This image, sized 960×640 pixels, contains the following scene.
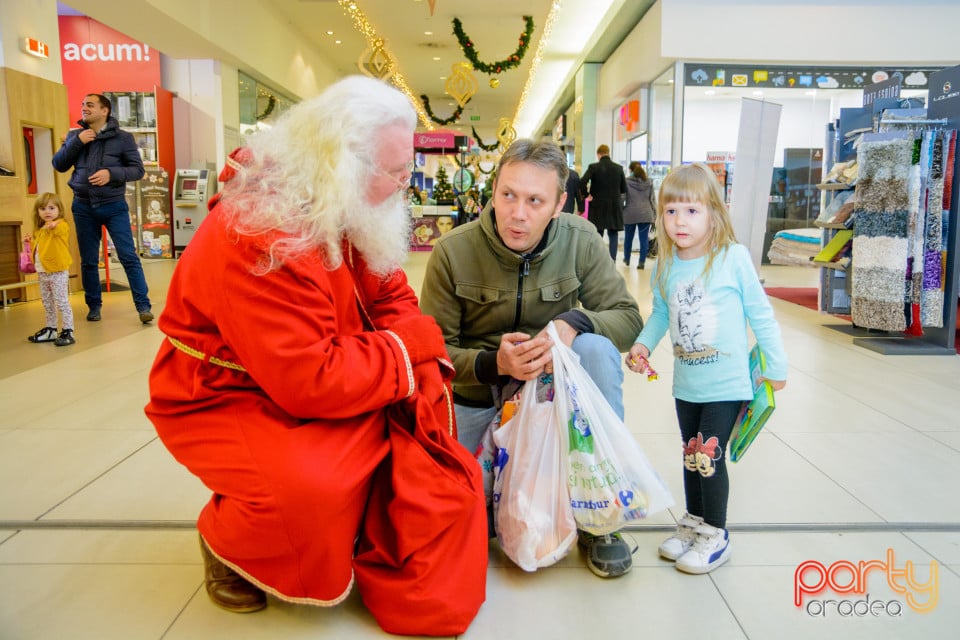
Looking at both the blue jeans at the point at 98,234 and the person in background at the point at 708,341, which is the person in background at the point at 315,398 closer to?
the person in background at the point at 708,341

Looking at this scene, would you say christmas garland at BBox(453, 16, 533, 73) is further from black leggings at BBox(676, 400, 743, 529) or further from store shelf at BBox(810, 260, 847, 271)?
black leggings at BBox(676, 400, 743, 529)

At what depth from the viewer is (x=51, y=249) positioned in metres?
4.59

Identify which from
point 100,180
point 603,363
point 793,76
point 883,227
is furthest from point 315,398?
point 793,76

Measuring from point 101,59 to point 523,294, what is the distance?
12.4 meters

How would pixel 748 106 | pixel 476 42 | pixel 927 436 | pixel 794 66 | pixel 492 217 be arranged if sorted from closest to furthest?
1. pixel 492 217
2. pixel 927 436
3. pixel 748 106
4. pixel 794 66
5. pixel 476 42

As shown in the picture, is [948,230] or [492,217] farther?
[948,230]

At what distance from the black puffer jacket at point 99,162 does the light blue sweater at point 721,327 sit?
453 centimetres

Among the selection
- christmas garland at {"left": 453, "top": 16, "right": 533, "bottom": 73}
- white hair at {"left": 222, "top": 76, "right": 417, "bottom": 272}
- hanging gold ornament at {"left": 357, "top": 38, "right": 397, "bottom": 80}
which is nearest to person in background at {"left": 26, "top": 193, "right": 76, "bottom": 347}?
white hair at {"left": 222, "top": 76, "right": 417, "bottom": 272}

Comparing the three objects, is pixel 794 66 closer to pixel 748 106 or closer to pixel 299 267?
pixel 748 106

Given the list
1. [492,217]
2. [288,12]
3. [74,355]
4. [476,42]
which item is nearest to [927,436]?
[492,217]

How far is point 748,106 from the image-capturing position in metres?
5.03

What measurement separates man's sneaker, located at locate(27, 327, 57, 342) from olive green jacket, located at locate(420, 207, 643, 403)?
3590 millimetres

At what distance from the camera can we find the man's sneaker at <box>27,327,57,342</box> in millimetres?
4700

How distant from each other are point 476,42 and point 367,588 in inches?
592
